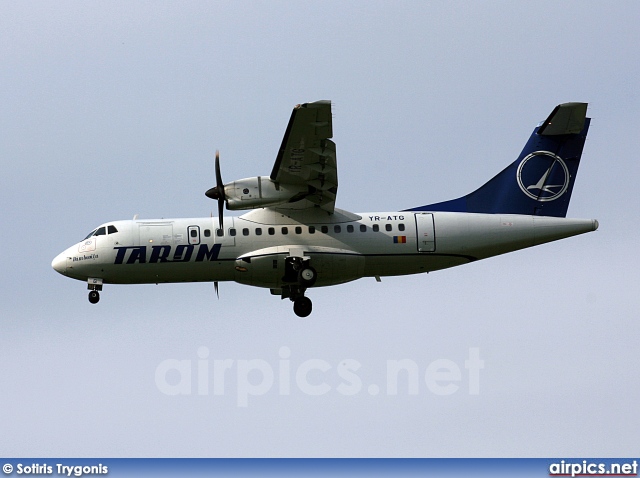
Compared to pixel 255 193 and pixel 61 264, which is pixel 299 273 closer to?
pixel 255 193

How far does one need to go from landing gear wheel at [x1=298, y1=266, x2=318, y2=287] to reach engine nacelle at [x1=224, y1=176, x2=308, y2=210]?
7.19 ft

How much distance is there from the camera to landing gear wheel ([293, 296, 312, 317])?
3353 cm

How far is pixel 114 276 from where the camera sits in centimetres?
3309

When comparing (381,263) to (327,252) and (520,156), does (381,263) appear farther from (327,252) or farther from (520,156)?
(520,156)

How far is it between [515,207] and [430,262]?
318cm

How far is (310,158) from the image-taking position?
3089 cm

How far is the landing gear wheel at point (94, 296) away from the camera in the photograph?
110 feet

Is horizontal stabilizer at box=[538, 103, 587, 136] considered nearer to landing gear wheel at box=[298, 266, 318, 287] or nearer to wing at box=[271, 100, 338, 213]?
wing at box=[271, 100, 338, 213]

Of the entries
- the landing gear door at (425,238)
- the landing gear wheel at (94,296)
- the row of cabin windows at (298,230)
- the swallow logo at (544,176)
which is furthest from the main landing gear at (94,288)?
the swallow logo at (544,176)

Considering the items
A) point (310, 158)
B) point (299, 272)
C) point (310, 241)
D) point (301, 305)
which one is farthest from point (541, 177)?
point (301, 305)

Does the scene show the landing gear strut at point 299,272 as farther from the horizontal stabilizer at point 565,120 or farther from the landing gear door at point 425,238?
the horizontal stabilizer at point 565,120

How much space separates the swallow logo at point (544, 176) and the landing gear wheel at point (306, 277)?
7045 mm

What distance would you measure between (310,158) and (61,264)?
839 centimetres

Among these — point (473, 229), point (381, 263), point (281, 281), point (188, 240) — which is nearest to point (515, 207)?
point (473, 229)
